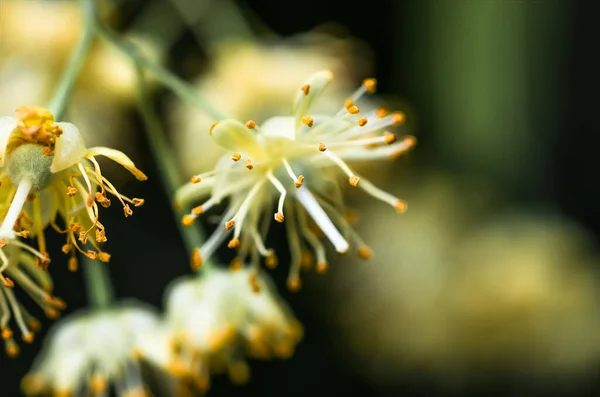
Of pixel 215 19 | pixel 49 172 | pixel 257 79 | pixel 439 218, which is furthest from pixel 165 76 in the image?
pixel 439 218

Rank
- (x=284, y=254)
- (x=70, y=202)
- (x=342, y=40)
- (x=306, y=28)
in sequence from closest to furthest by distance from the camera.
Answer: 1. (x=70, y=202)
2. (x=342, y=40)
3. (x=284, y=254)
4. (x=306, y=28)

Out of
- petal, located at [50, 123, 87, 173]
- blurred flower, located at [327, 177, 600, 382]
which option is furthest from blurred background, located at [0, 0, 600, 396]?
petal, located at [50, 123, 87, 173]

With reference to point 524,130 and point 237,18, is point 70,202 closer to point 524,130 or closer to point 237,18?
point 237,18

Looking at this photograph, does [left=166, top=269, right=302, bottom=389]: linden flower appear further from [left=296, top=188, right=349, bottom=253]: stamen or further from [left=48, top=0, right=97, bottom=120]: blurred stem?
[left=48, top=0, right=97, bottom=120]: blurred stem

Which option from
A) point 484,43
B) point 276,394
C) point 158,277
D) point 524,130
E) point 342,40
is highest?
point 342,40

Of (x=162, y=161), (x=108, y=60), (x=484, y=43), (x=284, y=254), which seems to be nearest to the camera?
(x=162, y=161)

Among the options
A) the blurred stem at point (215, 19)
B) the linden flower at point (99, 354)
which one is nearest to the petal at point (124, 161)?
the linden flower at point (99, 354)

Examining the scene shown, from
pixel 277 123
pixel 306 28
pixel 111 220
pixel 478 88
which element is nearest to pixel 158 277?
pixel 111 220
